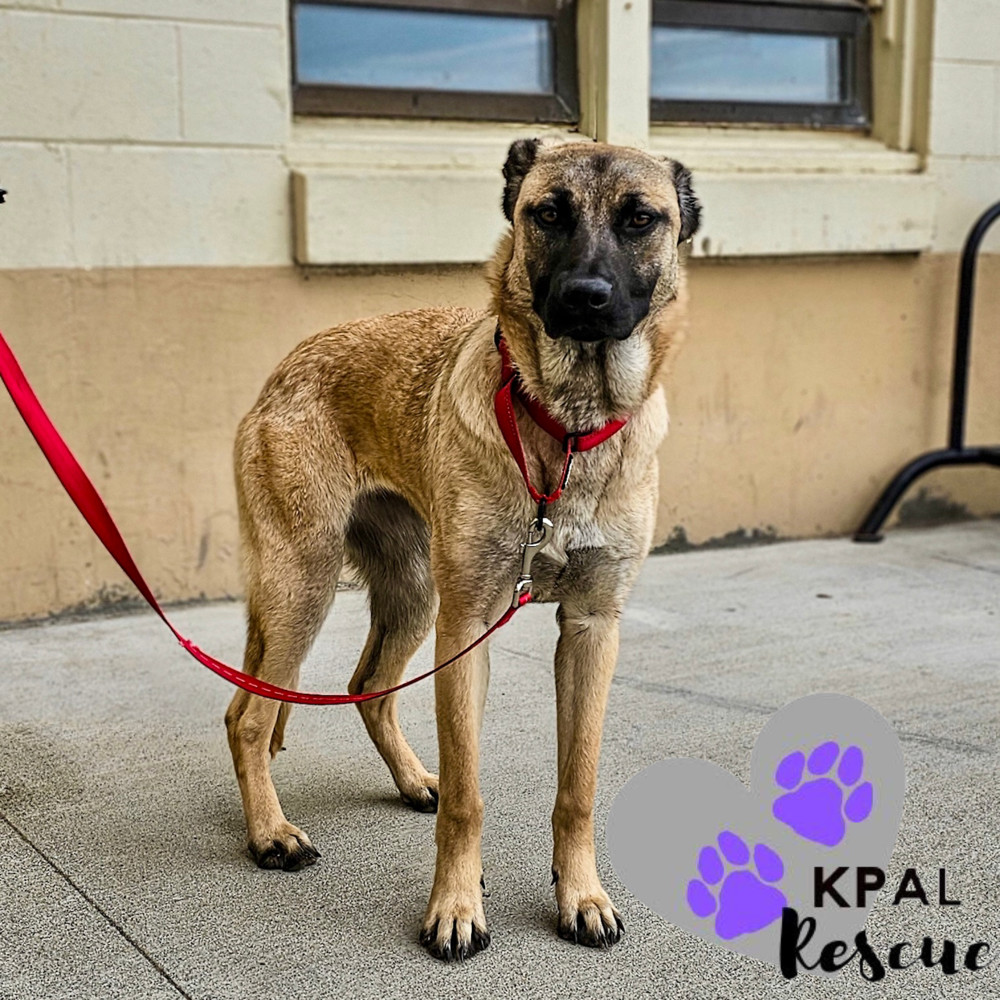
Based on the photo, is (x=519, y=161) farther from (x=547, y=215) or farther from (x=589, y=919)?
(x=589, y=919)

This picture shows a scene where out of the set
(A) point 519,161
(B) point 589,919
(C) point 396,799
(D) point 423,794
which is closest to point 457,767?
(B) point 589,919

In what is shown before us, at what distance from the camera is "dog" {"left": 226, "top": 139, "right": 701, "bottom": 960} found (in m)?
2.90

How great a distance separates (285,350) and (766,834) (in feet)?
10.3

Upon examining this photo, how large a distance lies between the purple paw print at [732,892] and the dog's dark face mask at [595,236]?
1.15m

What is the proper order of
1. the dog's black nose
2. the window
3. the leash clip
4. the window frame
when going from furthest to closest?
the window frame
the window
the leash clip
the dog's black nose

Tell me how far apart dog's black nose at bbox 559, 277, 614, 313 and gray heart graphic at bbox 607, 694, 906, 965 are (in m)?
1.20

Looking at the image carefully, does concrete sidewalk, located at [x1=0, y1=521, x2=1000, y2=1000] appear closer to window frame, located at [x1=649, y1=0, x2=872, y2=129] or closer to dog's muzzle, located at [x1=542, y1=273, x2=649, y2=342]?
dog's muzzle, located at [x1=542, y1=273, x2=649, y2=342]

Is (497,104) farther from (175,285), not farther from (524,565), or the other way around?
(524,565)

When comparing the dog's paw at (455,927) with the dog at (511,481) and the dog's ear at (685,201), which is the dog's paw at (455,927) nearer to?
the dog at (511,481)

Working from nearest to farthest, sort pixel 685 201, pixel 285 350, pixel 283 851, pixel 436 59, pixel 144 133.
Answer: pixel 685 201, pixel 283 851, pixel 144 133, pixel 285 350, pixel 436 59

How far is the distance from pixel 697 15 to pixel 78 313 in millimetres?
3210

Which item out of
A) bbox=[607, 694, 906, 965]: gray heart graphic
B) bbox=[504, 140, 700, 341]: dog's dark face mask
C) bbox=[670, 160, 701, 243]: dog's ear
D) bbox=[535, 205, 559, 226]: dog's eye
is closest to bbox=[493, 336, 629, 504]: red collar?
bbox=[504, 140, 700, 341]: dog's dark face mask

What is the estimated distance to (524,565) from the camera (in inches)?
117

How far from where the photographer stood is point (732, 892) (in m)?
3.04
